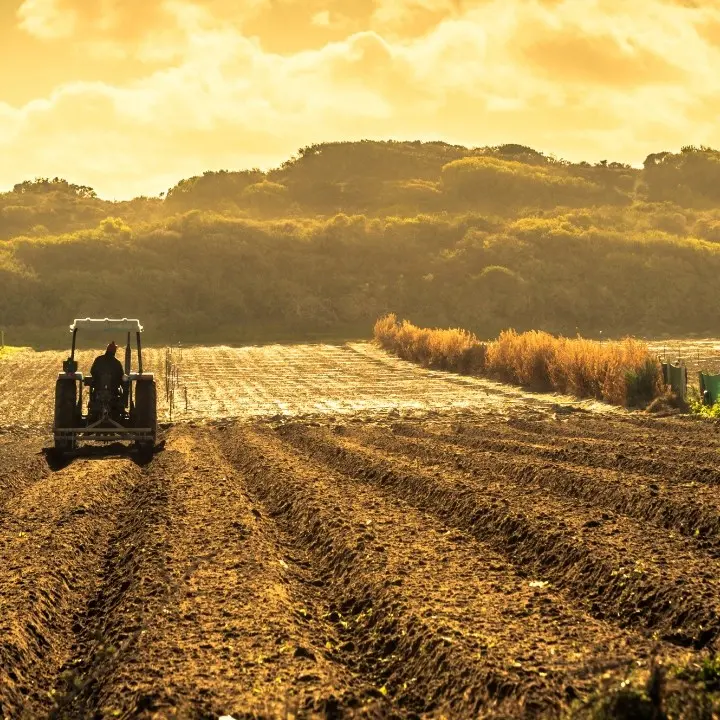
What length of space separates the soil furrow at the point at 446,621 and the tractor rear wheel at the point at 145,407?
14.8 ft

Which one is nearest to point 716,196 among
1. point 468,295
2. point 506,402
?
point 468,295

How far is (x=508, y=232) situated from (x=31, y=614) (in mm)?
69564

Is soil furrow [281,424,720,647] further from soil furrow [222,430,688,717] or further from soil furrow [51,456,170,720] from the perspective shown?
soil furrow [51,456,170,720]

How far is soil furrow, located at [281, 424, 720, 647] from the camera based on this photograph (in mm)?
6613

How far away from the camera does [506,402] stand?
915 inches

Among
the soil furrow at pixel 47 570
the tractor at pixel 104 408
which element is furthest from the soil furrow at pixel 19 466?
the tractor at pixel 104 408

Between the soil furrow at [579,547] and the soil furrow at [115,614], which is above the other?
the soil furrow at [579,547]

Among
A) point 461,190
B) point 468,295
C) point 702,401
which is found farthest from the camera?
point 461,190

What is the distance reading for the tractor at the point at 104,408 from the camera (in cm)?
1403

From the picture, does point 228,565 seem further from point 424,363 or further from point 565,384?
point 424,363

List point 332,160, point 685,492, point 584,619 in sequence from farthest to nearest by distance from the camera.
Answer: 1. point 332,160
2. point 685,492
3. point 584,619

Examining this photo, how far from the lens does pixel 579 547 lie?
8055 mm

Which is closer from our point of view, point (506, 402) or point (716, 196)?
point (506, 402)

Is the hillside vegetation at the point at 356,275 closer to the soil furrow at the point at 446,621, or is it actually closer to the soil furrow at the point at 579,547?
the soil furrow at the point at 579,547
